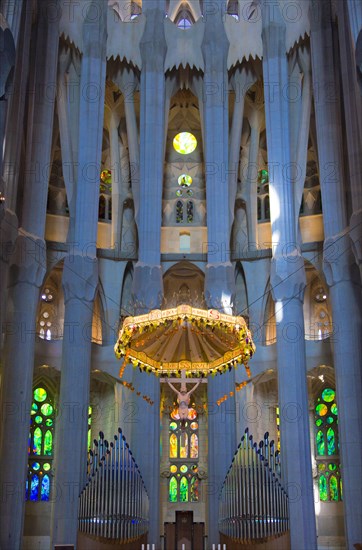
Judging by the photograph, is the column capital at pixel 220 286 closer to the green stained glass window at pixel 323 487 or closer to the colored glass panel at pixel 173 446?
the colored glass panel at pixel 173 446

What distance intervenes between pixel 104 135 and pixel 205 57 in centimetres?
547

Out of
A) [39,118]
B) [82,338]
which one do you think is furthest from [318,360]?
[39,118]

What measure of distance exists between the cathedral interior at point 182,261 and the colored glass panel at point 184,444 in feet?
0.18

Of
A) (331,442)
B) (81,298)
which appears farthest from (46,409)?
(331,442)

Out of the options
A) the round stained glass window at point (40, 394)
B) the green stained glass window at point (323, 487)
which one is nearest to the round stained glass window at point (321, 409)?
the green stained glass window at point (323, 487)

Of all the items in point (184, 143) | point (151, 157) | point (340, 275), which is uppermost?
point (184, 143)

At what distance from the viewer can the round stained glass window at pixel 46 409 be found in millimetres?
31375

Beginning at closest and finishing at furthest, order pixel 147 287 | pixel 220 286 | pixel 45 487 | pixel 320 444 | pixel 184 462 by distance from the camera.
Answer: pixel 147 287 → pixel 220 286 → pixel 45 487 → pixel 320 444 → pixel 184 462

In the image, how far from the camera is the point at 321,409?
31.6 metres

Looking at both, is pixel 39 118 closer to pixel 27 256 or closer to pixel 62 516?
pixel 27 256

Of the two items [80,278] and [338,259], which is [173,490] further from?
[338,259]

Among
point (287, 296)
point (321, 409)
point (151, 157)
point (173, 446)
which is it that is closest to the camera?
point (287, 296)

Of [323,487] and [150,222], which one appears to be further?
[323,487]

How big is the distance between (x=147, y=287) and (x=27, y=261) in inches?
169
